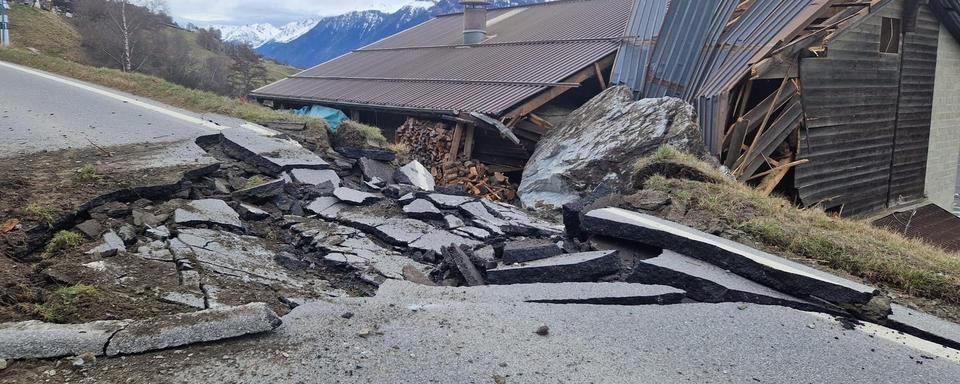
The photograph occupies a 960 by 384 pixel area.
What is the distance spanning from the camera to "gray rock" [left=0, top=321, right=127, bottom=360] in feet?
8.50

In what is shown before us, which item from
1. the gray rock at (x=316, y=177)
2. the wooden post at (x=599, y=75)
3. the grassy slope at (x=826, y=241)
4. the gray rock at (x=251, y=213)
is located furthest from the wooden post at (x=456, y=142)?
the gray rock at (x=251, y=213)

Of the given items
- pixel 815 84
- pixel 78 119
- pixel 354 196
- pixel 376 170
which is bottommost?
pixel 354 196

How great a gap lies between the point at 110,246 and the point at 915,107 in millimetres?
13757

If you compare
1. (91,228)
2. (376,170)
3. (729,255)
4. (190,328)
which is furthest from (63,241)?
(729,255)

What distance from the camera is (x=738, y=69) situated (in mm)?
8578

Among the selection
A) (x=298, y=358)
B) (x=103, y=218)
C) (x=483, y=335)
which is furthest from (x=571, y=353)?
(x=103, y=218)

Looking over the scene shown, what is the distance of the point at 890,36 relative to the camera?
1081 cm

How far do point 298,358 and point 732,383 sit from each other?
209 centimetres

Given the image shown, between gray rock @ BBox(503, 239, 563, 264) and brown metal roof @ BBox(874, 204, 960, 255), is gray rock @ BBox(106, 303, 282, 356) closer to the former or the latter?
gray rock @ BBox(503, 239, 563, 264)

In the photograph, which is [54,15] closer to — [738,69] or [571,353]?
[738,69]

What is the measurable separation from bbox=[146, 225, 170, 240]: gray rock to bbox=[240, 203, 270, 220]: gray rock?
0.87 m

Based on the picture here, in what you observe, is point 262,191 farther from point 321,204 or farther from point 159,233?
point 159,233

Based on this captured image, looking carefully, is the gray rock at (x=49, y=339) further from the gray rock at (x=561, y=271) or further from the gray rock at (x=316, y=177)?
the gray rock at (x=316, y=177)

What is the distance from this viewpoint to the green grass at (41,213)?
4.16m
